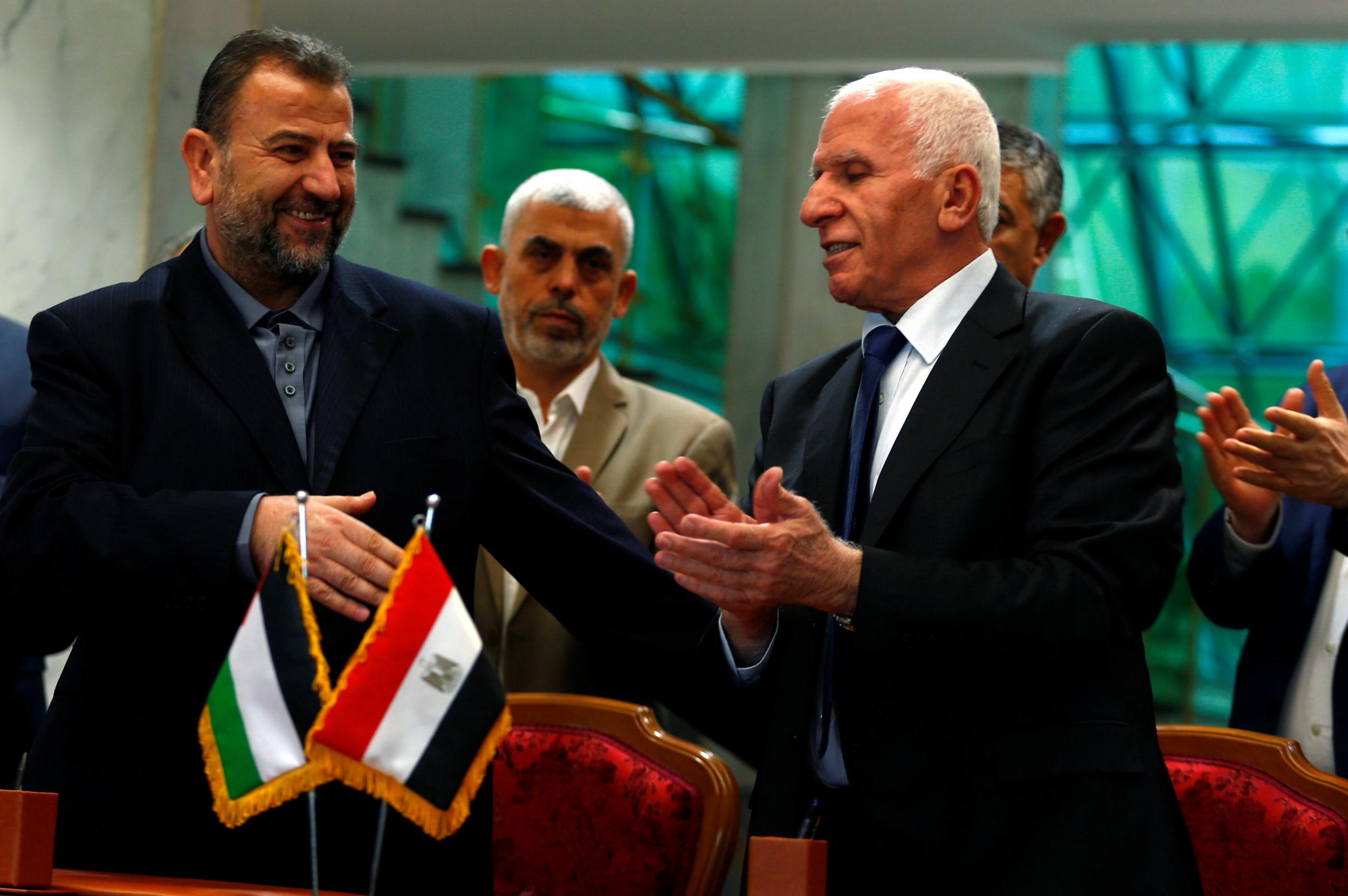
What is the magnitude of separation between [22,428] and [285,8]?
239cm

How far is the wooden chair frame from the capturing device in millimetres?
2275

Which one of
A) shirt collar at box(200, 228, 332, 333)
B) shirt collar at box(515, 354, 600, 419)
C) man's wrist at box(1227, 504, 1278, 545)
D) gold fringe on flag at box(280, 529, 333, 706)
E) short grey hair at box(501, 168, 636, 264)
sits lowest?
gold fringe on flag at box(280, 529, 333, 706)

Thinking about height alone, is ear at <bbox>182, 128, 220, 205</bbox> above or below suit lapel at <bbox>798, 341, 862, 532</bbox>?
above

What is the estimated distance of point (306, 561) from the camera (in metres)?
1.70

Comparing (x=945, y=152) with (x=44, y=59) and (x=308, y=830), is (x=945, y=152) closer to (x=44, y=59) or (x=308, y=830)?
(x=308, y=830)

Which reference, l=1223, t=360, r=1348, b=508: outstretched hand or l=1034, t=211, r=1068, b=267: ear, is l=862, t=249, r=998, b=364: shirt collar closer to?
l=1223, t=360, r=1348, b=508: outstretched hand

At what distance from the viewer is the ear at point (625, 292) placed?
348cm

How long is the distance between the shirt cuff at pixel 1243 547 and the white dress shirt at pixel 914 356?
883 millimetres

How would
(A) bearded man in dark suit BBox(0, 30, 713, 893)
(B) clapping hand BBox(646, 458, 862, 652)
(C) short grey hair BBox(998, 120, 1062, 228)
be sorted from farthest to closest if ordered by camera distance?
(C) short grey hair BBox(998, 120, 1062, 228), (A) bearded man in dark suit BBox(0, 30, 713, 893), (B) clapping hand BBox(646, 458, 862, 652)

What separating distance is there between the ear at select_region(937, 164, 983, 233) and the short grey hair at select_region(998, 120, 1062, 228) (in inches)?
35.2

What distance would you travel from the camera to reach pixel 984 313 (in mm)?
2102

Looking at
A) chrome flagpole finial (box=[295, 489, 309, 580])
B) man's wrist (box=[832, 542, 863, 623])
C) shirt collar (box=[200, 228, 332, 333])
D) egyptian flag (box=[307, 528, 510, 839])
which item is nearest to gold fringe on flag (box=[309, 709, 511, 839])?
egyptian flag (box=[307, 528, 510, 839])

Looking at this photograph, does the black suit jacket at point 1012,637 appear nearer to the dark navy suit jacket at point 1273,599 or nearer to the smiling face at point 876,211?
the smiling face at point 876,211

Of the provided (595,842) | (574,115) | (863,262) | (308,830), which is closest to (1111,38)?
(863,262)
